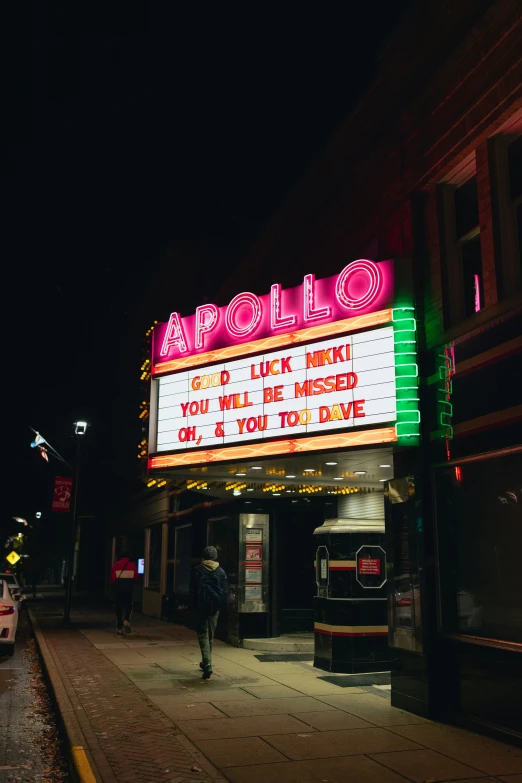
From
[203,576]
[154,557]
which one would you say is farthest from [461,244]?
[154,557]

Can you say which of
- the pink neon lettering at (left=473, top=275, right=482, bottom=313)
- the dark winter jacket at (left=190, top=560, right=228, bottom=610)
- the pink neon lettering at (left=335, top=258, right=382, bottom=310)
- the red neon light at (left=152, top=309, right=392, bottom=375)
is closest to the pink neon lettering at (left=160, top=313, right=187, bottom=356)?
the red neon light at (left=152, top=309, right=392, bottom=375)

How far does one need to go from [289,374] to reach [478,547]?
3.42 meters

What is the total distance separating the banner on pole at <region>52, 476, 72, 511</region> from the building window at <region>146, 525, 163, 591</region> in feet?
11.2

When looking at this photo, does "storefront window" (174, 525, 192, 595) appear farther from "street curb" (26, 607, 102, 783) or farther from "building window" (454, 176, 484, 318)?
"building window" (454, 176, 484, 318)

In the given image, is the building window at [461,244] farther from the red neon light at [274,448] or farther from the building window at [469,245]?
the red neon light at [274,448]

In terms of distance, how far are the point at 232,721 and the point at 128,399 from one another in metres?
27.2

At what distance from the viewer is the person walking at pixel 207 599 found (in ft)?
34.5

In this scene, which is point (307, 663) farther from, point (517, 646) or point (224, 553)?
point (517, 646)

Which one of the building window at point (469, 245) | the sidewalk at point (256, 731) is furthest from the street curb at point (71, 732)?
the building window at point (469, 245)

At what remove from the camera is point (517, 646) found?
6.92 metres

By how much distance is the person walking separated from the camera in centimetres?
1052

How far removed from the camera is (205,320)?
11492 millimetres

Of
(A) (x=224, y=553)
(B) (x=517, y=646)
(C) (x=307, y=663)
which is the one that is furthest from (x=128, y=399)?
(B) (x=517, y=646)

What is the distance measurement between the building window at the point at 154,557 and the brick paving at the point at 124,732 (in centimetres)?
1152
